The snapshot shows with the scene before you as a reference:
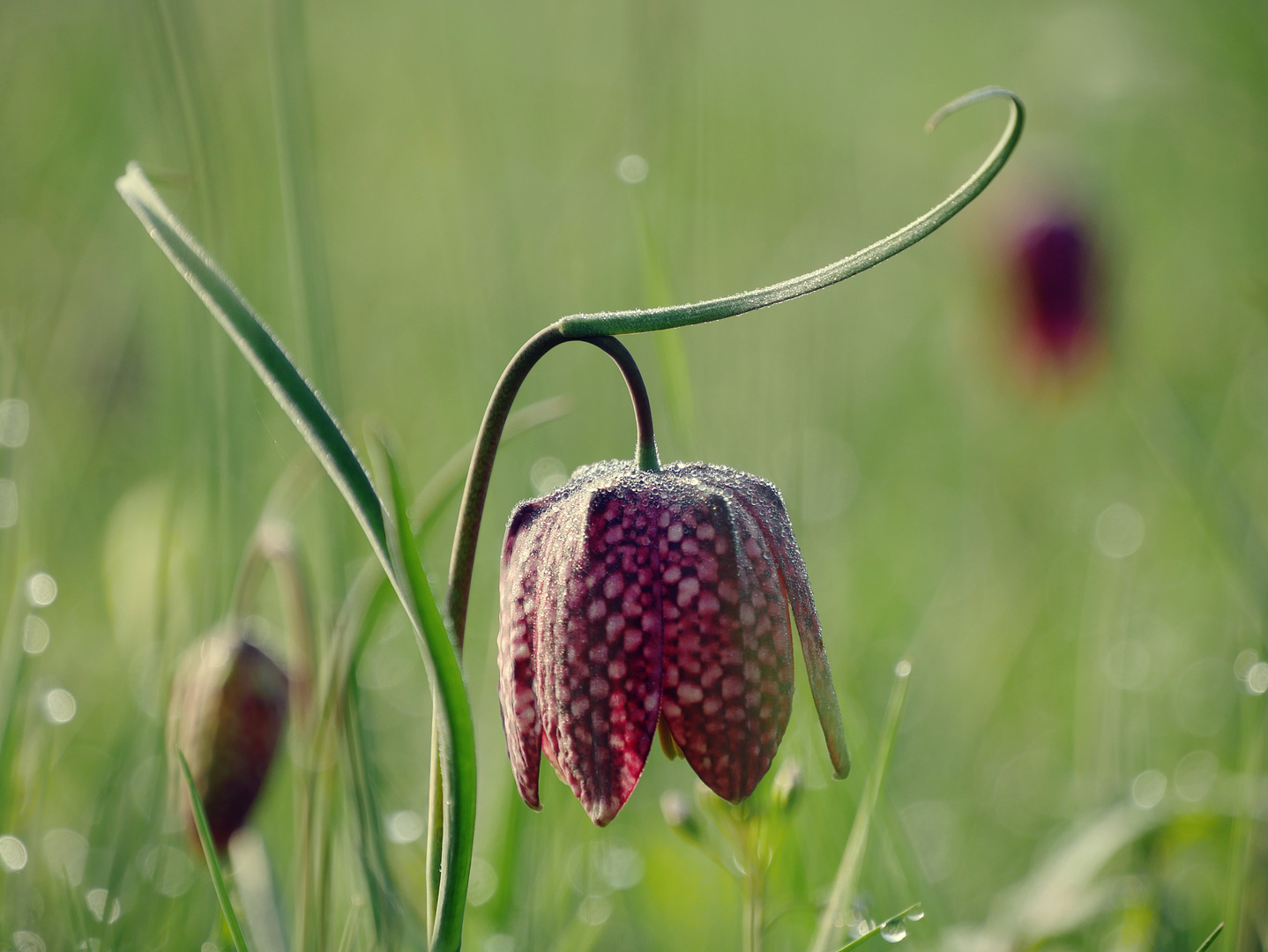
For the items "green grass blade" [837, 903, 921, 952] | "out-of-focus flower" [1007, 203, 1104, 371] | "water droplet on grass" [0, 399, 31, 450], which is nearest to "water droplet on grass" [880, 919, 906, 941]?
"green grass blade" [837, 903, 921, 952]

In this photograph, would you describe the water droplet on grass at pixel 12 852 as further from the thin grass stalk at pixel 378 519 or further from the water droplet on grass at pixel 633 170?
the water droplet on grass at pixel 633 170

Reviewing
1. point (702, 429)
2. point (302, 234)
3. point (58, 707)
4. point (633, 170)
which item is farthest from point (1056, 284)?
point (58, 707)

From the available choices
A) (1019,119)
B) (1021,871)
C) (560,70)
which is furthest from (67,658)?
(560,70)

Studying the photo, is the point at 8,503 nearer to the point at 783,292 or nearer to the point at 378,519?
the point at 378,519

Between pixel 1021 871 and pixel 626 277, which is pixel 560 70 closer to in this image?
pixel 626 277

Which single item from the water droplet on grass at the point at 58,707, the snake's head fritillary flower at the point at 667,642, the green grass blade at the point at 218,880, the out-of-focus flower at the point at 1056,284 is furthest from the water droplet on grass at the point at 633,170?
the out-of-focus flower at the point at 1056,284

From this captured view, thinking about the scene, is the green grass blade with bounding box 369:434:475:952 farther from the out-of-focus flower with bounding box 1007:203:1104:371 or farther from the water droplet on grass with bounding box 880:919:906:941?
the out-of-focus flower with bounding box 1007:203:1104:371
